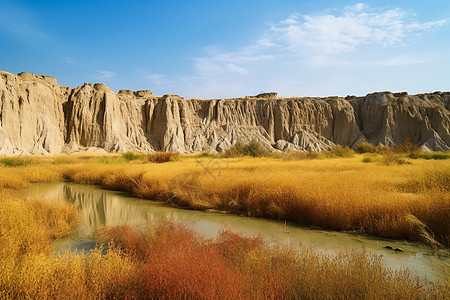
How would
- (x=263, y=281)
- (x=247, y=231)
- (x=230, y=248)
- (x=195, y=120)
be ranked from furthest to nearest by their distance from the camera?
1. (x=195, y=120)
2. (x=247, y=231)
3. (x=230, y=248)
4. (x=263, y=281)

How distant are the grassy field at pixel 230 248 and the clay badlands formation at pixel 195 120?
1541 inches

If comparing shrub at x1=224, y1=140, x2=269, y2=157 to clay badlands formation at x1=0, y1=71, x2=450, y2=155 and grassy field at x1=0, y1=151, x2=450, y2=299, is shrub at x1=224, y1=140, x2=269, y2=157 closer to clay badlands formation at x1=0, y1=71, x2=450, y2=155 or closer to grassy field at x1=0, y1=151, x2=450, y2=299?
grassy field at x1=0, y1=151, x2=450, y2=299

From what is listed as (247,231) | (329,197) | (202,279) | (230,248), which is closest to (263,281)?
(202,279)

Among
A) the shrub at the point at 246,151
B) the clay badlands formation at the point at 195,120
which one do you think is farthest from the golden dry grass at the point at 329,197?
the clay badlands formation at the point at 195,120

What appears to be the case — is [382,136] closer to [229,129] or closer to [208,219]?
[229,129]

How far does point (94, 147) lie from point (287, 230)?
45646 mm

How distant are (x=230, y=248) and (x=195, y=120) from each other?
57.5 metres

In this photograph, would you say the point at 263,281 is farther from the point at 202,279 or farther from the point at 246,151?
the point at 246,151

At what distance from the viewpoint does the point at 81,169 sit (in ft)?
62.5

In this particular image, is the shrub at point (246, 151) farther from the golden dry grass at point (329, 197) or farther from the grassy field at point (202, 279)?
the grassy field at point (202, 279)

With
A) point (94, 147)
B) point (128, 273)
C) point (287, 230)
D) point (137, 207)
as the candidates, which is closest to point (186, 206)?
point (137, 207)

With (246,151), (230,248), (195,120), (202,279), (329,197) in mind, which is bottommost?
(246,151)

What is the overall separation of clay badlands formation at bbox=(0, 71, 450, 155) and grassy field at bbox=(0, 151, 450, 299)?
128 ft

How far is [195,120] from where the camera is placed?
2427 inches
